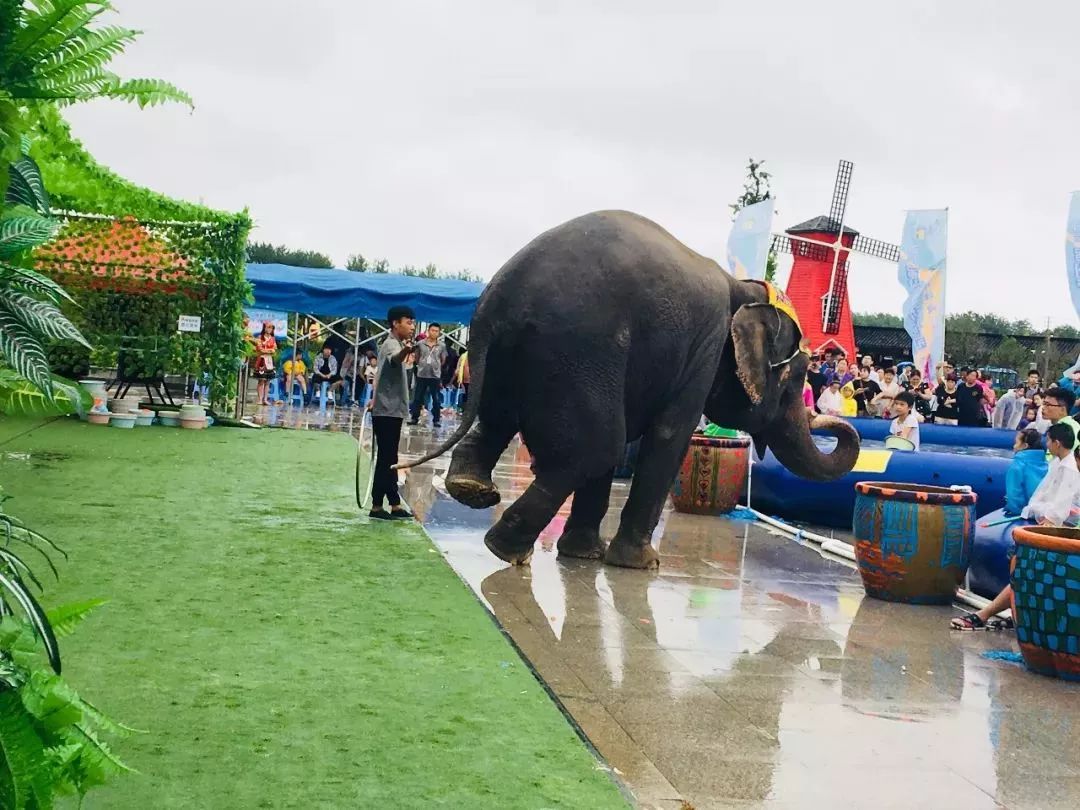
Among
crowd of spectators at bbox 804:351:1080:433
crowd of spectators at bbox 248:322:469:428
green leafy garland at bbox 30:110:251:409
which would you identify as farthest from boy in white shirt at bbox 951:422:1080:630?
crowd of spectators at bbox 248:322:469:428

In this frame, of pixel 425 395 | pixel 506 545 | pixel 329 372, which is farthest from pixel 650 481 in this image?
pixel 329 372

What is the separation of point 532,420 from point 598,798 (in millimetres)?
3697

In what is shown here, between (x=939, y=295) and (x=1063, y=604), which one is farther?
(x=939, y=295)

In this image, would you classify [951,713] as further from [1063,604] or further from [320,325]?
[320,325]

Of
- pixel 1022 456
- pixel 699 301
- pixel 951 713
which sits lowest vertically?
pixel 951 713

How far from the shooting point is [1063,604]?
18.1ft

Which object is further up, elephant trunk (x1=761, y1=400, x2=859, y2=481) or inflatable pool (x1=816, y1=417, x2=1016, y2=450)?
elephant trunk (x1=761, y1=400, x2=859, y2=481)

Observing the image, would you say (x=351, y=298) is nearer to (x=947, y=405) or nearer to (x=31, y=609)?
(x=947, y=405)

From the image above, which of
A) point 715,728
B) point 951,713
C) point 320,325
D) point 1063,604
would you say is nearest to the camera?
point 715,728

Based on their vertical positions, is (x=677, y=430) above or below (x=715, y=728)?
above

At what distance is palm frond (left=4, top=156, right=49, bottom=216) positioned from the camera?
98.3 inches

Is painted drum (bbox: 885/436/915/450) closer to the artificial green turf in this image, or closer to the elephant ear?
the elephant ear

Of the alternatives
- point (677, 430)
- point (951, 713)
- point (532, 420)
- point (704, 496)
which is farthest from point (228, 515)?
point (951, 713)

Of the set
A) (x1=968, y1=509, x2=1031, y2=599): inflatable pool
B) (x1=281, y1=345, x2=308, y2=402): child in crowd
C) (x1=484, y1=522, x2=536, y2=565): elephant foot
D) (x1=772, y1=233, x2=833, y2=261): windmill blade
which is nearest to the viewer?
(x1=484, y1=522, x2=536, y2=565): elephant foot
